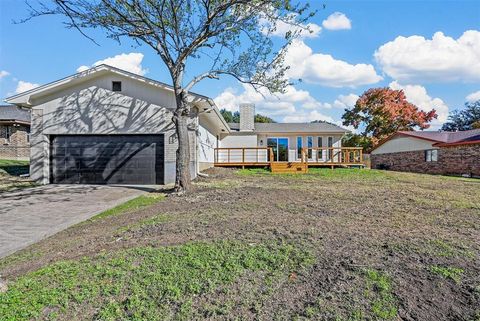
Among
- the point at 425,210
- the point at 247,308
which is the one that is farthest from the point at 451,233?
the point at 247,308

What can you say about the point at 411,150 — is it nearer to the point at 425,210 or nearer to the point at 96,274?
the point at 425,210

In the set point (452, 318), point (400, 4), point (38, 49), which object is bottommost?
point (452, 318)

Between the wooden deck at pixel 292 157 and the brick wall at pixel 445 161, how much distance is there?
5.20m

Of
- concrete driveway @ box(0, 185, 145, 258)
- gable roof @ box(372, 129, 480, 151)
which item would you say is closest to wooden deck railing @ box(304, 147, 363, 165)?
gable roof @ box(372, 129, 480, 151)

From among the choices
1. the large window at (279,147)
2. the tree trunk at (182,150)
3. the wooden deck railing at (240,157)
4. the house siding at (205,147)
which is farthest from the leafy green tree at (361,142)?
the tree trunk at (182,150)

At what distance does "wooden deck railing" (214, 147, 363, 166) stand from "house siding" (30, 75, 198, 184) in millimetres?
6963

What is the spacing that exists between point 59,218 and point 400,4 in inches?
468

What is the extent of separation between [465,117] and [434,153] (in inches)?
1207

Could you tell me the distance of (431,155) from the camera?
70.3 feet

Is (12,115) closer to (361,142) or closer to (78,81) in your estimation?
(78,81)

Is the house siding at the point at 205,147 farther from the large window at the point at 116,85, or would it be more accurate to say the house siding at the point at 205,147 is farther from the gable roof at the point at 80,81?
the large window at the point at 116,85

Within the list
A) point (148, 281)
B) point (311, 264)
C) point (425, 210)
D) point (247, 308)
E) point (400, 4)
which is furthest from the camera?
point (400, 4)

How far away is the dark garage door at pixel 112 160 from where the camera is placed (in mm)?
12820

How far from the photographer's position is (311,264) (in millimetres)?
3467
